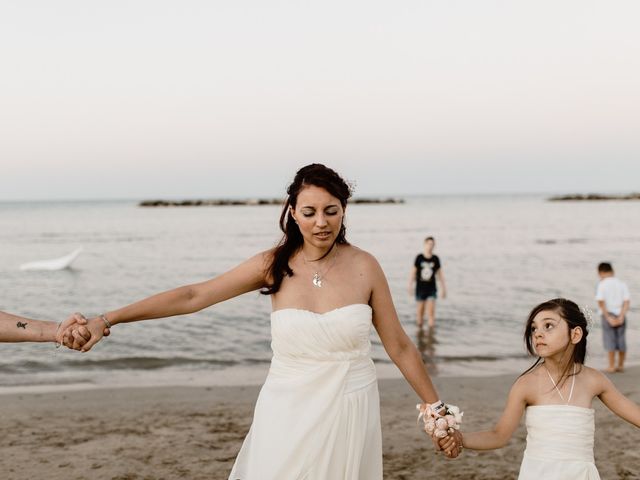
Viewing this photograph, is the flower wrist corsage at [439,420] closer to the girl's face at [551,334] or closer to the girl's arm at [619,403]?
the girl's face at [551,334]

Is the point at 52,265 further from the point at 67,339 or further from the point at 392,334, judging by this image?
the point at 392,334

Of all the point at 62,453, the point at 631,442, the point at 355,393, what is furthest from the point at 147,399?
the point at 355,393

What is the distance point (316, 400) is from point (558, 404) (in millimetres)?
1255

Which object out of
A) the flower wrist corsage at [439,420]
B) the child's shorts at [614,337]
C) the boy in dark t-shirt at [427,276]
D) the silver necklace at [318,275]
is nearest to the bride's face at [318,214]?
the silver necklace at [318,275]

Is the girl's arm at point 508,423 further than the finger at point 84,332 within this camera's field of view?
No

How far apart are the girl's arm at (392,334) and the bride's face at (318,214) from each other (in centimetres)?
30

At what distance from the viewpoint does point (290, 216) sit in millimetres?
3666

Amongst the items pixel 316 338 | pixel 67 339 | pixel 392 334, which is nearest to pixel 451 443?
pixel 392 334

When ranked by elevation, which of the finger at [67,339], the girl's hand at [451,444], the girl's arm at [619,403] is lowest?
the girl's hand at [451,444]

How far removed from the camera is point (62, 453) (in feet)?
23.2

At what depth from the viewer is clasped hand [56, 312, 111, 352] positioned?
3820 mm

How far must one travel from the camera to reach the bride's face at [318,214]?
11.2ft

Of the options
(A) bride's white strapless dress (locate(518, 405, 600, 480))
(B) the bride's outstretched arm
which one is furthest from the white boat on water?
(A) bride's white strapless dress (locate(518, 405, 600, 480))

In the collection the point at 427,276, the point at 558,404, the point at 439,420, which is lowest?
the point at 427,276
